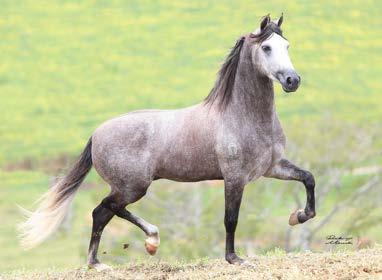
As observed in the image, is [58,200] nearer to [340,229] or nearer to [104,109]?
[340,229]

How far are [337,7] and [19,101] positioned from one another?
17.5 m

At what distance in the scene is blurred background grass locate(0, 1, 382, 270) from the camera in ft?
81.2

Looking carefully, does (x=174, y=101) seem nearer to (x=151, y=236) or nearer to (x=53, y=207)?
(x=53, y=207)

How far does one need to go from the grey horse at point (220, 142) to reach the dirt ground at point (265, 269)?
220mm

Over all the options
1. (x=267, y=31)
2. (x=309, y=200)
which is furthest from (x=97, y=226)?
(x=267, y=31)

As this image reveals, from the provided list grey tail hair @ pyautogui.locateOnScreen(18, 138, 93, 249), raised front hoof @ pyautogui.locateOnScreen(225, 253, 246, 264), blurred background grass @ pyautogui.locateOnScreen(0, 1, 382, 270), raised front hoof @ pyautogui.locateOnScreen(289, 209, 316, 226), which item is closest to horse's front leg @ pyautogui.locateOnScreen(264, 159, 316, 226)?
raised front hoof @ pyautogui.locateOnScreen(289, 209, 316, 226)

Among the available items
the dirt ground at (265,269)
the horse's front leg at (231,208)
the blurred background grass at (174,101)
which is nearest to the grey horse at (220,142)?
the horse's front leg at (231,208)

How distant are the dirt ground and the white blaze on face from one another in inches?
65.0

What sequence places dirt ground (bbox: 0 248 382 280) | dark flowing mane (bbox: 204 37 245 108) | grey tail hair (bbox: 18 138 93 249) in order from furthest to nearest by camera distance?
1. grey tail hair (bbox: 18 138 93 249)
2. dark flowing mane (bbox: 204 37 245 108)
3. dirt ground (bbox: 0 248 382 280)

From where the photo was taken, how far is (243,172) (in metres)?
7.82

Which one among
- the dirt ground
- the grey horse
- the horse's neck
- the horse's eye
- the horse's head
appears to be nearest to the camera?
the dirt ground

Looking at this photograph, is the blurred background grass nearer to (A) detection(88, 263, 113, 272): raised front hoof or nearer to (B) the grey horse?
(A) detection(88, 263, 113, 272): raised front hoof

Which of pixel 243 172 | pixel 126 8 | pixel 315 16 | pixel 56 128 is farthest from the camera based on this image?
pixel 126 8

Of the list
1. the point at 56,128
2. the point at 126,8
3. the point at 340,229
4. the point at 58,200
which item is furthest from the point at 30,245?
the point at 126,8
